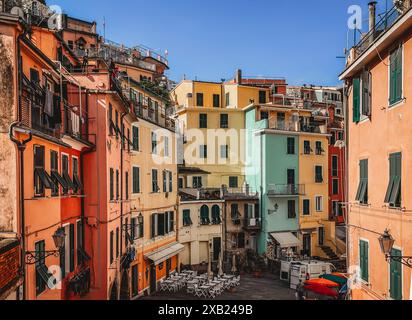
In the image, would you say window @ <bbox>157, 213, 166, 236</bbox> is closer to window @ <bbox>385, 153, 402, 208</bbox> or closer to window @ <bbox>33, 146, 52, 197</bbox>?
window @ <bbox>33, 146, 52, 197</bbox>

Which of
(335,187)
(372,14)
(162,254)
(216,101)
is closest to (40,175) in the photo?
(372,14)

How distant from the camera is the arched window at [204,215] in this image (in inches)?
1515

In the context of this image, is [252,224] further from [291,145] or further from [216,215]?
[291,145]

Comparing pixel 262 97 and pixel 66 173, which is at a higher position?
pixel 262 97

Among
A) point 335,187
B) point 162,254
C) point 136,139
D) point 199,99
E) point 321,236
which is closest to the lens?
point 136,139

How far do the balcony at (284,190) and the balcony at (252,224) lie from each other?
278 cm

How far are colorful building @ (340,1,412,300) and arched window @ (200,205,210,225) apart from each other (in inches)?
858

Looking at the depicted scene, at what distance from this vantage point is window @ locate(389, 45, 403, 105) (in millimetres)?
12727

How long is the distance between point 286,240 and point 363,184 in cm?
2607

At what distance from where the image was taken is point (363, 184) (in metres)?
15.7

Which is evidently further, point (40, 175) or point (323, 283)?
point (323, 283)

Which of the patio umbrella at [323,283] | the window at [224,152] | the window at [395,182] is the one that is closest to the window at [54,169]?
the window at [395,182]

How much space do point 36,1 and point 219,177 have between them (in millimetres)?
24720

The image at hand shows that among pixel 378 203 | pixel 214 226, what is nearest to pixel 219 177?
pixel 214 226
